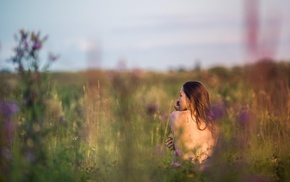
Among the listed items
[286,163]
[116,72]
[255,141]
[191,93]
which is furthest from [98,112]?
[116,72]

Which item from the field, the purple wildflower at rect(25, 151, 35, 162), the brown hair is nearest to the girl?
the brown hair

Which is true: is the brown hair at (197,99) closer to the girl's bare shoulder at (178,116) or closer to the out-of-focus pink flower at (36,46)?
the girl's bare shoulder at (178,116)

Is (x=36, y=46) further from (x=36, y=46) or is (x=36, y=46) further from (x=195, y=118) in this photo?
(x=195, y=118)

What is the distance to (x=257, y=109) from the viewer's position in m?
7.47

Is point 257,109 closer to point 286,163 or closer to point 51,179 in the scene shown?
point 286,163

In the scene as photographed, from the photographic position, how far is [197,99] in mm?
5211

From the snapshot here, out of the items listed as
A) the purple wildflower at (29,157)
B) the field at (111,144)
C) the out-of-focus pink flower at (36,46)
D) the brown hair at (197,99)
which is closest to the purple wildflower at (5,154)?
the field at (111,144)

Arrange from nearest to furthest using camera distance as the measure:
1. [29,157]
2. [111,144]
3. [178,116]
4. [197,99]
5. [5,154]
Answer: [29,157] → [5,154] → [178,116] → [197,99] → [111,144]

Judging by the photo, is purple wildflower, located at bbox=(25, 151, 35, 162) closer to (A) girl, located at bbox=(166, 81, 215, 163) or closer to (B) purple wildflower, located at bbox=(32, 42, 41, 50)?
(B) purple wildflower, located at bbox=(32, 42, 41, 50)

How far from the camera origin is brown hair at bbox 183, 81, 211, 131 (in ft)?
17.0

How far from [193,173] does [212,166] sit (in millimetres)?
454


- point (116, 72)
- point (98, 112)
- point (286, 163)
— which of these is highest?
point (116, 72)

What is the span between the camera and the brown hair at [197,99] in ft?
17.0

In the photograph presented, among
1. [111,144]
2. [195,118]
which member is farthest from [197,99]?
[111,144]
